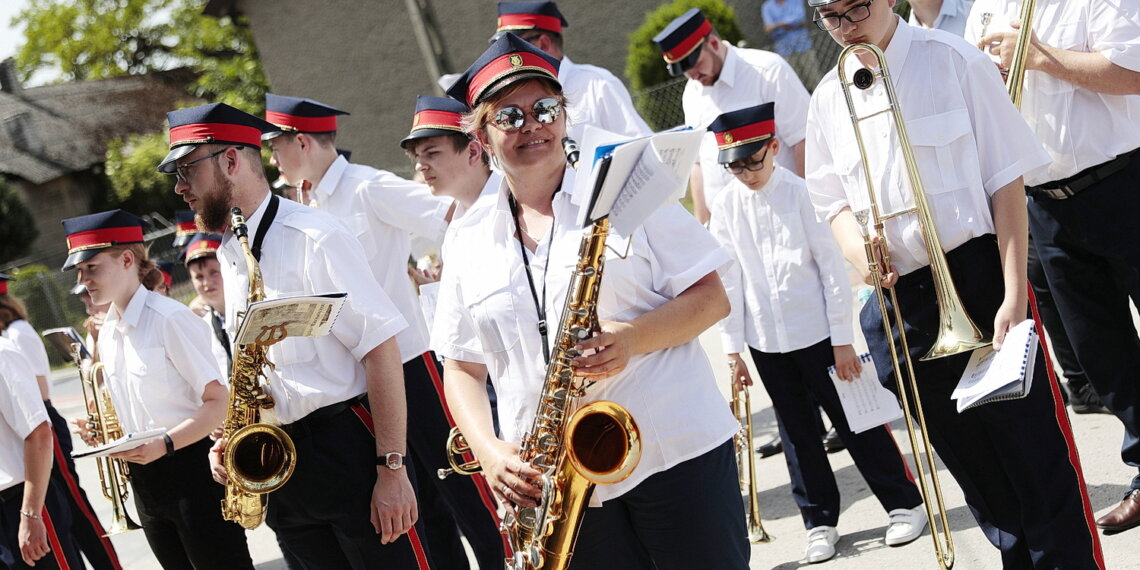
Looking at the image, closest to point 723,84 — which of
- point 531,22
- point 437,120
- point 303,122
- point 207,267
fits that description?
point 531,22

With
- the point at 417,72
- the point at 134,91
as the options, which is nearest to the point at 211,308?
the point at 417,72

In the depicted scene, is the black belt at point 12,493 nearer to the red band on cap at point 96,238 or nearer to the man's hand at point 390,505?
the red band on cap at point 96,238

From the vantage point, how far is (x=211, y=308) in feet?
22.6

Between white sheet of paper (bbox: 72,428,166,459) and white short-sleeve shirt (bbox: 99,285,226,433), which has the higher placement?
white short-sleeve shirt (bbox: 99,285,226,433)

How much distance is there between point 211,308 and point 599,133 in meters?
4.64

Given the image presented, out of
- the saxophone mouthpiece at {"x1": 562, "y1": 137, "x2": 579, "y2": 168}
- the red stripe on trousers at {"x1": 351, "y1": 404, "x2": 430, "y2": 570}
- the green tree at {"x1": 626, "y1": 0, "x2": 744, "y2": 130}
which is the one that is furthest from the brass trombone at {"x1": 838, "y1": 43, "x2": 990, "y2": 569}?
the green tree at {"x1": 626, "y1": 0, "x2": 744, "y2": 130}

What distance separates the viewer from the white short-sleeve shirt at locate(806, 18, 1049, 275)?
3.60 metres

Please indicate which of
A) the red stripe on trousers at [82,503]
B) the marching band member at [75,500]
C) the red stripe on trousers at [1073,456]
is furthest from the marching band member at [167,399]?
the red stripe on trousers at [1073,456]

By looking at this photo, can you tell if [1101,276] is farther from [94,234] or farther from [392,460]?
[94,234]

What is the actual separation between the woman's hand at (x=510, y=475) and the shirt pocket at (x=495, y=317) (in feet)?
0.96

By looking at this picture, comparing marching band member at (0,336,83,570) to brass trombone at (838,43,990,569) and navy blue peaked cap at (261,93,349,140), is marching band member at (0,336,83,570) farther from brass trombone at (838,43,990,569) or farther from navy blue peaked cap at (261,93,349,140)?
brass trombone at (838,43,990,569)

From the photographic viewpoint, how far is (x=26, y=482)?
5664 millimetres

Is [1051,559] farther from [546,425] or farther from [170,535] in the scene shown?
[170,535]

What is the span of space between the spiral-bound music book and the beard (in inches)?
103
